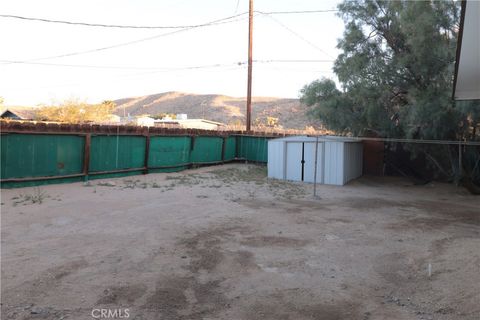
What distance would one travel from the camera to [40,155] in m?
11.7

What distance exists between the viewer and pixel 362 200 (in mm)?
11492

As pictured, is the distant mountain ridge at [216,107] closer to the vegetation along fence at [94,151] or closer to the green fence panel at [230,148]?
the green fence panel at [230,148]

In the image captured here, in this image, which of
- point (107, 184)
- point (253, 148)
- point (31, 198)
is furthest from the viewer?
point (253, 148)

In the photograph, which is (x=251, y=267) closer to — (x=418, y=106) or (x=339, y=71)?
(x=418, y=106)

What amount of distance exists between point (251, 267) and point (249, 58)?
17455 millimetres

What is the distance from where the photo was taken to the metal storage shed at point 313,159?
51.0 ft

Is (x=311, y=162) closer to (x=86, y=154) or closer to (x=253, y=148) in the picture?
(x=253, y=148)

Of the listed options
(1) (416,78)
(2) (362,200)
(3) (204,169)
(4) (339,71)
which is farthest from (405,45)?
(3) (204,169)

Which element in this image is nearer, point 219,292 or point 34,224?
point 219,292

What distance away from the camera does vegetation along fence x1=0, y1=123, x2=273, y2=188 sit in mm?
11133

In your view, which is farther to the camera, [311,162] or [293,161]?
[293,161]

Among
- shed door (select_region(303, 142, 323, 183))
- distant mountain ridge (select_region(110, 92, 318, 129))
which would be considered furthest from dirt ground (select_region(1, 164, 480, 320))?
distant mountain ridge (select_region(110, 92, 318, 129))

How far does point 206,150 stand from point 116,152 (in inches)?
231

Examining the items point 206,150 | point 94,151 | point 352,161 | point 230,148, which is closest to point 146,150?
point 94,151
